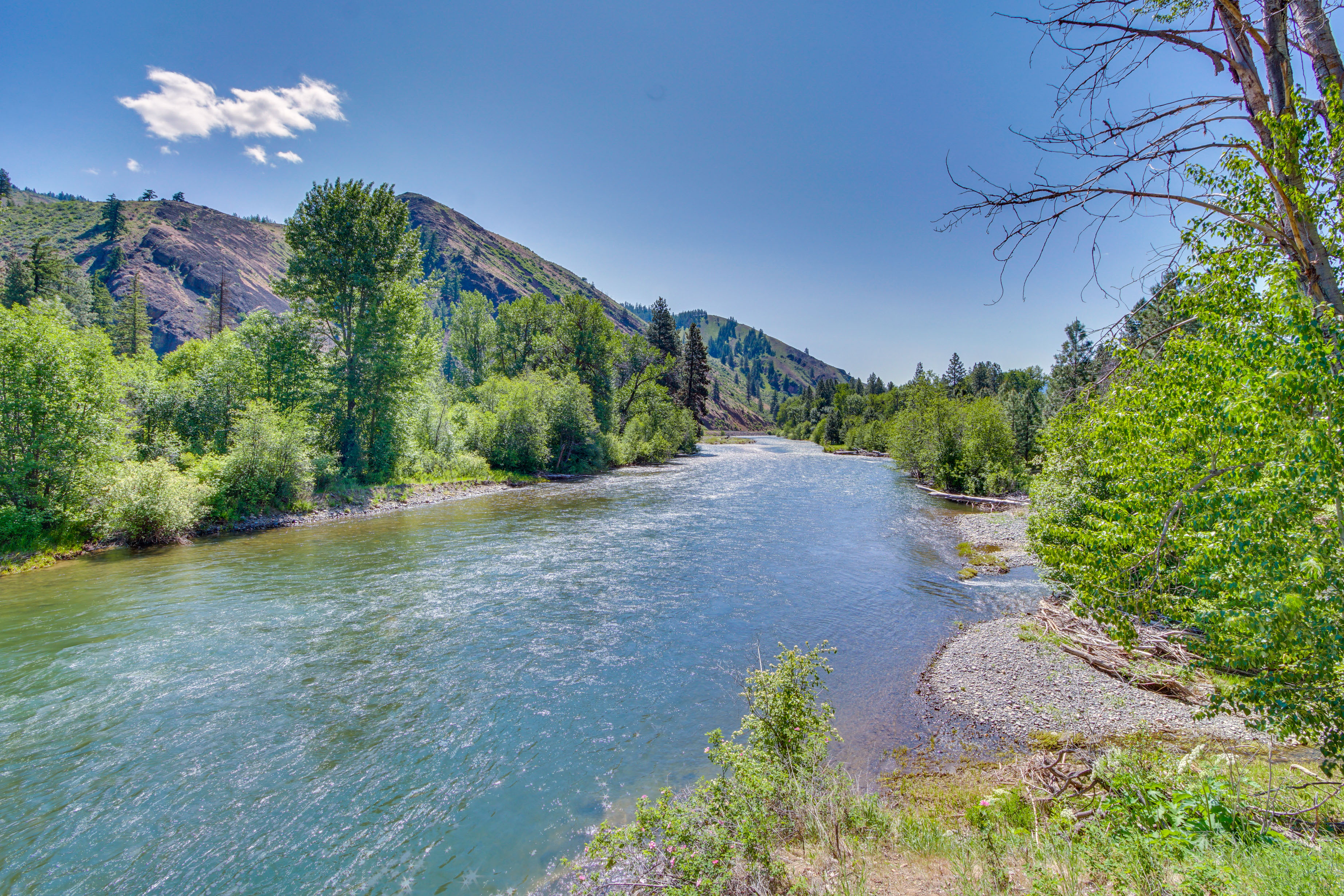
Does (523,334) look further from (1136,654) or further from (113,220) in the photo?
(113,220)

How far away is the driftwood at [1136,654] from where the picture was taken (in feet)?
31.0

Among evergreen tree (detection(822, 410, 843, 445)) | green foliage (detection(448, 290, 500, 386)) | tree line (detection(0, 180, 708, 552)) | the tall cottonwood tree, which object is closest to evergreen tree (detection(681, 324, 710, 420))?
tree line (detection(0, 180, 708, 552))

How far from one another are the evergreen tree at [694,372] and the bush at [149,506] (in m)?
65.7

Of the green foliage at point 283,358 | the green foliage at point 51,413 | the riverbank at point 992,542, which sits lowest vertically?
the riverbank at point 992,542

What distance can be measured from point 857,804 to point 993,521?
26.2 m

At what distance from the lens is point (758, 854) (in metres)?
4.76

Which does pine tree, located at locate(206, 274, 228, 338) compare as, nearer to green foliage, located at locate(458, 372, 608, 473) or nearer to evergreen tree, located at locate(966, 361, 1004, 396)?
green foliage, located at locate(458, 372, 608, 473)

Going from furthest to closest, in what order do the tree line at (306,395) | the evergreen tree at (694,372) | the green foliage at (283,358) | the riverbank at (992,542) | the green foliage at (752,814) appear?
1. the evergreen tree at (694,372)
2. the green foliage at (283,358)
3. the riverbank at (992,542)
4. the tree line at (306,395)
5. the green foliage at (752,814)

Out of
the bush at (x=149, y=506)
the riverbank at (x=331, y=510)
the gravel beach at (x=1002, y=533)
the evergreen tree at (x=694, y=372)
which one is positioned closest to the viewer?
the riverbank at (x=331, y=510)

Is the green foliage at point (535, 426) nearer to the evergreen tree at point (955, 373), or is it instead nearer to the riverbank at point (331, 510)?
the riverbank at point (331, 510)

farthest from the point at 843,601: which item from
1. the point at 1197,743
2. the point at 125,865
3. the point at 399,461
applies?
the point at 399,461

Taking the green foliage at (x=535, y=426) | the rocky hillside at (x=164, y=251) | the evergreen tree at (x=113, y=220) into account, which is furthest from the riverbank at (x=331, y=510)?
the evergreen tree at (x=113, y=220)

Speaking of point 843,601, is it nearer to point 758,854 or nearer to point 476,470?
point 758,854

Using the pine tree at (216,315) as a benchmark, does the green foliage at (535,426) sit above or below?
below
